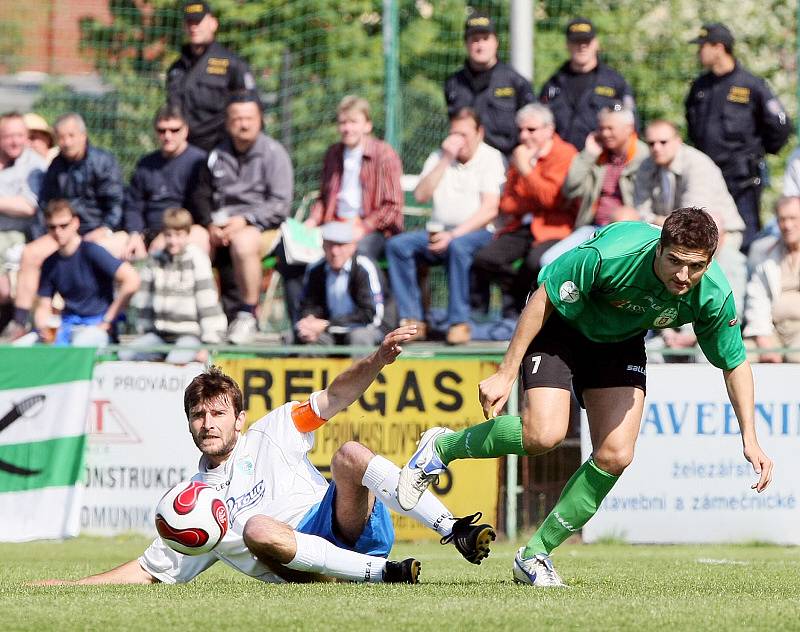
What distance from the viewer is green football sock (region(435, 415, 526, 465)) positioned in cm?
699

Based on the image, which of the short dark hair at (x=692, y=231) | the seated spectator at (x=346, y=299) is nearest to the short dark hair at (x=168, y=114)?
the seated spectator at (x=346, y=299)

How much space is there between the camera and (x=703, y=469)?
443 inches

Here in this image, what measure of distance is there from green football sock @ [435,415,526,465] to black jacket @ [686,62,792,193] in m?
6.67

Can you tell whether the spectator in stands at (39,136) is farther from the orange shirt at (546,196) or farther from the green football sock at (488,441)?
the green football sock at (488,441)

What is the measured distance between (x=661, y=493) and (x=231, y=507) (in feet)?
16.8

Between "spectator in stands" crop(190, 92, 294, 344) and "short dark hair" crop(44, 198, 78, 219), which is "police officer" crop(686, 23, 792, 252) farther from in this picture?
"short dark hair" crop(44, 198, 78, 219)

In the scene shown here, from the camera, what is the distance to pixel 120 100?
16109 millimetres

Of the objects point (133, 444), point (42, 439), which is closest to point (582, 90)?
point (133, 444)

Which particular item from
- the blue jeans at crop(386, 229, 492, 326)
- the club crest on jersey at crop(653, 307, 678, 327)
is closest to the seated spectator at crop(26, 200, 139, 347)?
the blue jeans at crop(386, 229, 492, 326)

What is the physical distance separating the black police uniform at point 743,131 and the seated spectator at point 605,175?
107cm

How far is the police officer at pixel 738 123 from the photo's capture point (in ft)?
42.7

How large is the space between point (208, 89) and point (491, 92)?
270 centimetres

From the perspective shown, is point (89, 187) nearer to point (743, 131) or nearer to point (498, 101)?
point (498, 101)

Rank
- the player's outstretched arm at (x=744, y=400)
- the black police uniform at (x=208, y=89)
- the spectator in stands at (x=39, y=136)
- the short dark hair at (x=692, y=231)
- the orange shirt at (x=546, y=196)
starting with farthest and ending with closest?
the spectator in stands at (x=39, y=136) < the black police uniform at (x=208, y=89) < the orange shirt at (x=546, y=196) < the player's outstretched arm at (x=744, y=400) < the short dark hair at (x=692, y=231)
